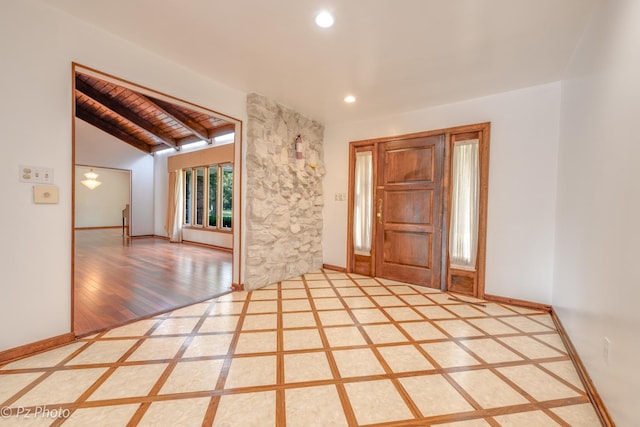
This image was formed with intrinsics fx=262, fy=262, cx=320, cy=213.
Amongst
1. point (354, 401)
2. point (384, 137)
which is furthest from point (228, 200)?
point (354, 401)

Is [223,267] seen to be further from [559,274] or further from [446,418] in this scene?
[559,274]

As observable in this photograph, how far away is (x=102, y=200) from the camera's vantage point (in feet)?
33.3

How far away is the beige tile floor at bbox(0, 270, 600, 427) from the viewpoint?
1.31 metres

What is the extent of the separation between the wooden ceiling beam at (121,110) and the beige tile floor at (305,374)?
5.57m

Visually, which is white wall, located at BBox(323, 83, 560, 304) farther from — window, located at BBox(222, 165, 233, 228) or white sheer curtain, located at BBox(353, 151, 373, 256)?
window, located at BBox(222, 165, 233, 228)

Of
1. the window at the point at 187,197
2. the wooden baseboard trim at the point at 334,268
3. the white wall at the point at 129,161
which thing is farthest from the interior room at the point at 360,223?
the white wall at the point at 129,161

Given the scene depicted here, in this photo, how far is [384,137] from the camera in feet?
12.5

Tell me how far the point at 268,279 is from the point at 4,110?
2.70 metres

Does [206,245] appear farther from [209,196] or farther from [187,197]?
[187,197]

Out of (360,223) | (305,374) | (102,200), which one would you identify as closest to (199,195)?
(360,223)

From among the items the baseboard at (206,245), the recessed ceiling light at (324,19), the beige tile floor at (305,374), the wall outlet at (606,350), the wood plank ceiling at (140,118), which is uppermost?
the wood plank ceiling at (140,118)

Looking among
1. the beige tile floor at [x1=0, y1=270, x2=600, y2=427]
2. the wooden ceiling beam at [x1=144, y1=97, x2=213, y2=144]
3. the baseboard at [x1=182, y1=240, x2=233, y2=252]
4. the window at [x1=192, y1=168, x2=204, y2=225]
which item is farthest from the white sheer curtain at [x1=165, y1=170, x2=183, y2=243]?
the beige tile floor at [x1=0, y1=270, x2=600, y2=427]

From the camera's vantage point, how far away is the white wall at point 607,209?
1.19 meters

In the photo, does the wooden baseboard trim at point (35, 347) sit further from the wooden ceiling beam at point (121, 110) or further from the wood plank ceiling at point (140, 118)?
the wooden ceiling beam at point (121, 110)
